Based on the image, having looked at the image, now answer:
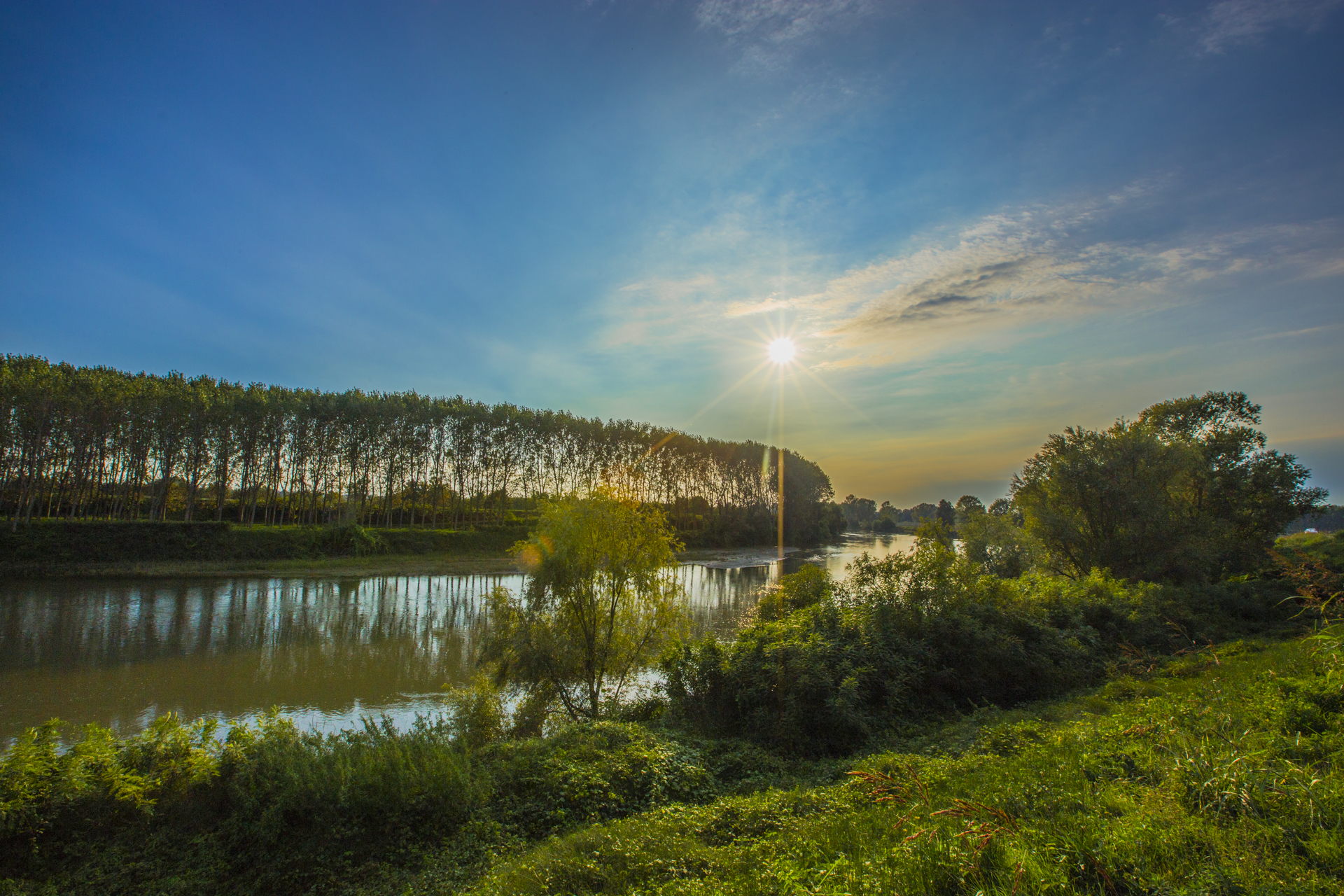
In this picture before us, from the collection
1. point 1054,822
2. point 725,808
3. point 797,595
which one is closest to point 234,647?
point 797,595

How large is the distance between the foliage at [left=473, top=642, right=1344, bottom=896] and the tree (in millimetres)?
8046

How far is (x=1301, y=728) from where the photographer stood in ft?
21.2

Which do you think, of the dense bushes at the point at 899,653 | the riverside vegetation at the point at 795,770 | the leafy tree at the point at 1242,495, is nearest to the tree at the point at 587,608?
the riverside vegetation at the point at 795,770

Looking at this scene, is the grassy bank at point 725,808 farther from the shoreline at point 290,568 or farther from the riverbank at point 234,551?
the riverbank at point 234,551

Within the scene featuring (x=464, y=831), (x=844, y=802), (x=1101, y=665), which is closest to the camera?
(x=844, y=802)

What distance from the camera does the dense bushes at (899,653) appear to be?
12883mm

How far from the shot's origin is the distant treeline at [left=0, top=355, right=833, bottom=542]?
142 ft

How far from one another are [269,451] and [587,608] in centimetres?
5131

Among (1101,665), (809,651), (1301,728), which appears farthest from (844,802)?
(1101,665)

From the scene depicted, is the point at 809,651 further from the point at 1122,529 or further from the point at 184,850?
the point at 1122,529

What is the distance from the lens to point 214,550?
42250mm

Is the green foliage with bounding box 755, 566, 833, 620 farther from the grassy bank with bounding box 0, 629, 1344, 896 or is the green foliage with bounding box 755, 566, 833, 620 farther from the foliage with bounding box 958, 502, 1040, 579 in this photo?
the foliage with bounding box 958, 502, 1040, 579

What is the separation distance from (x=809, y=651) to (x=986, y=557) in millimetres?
25127

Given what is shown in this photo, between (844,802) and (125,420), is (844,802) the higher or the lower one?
the lower one
